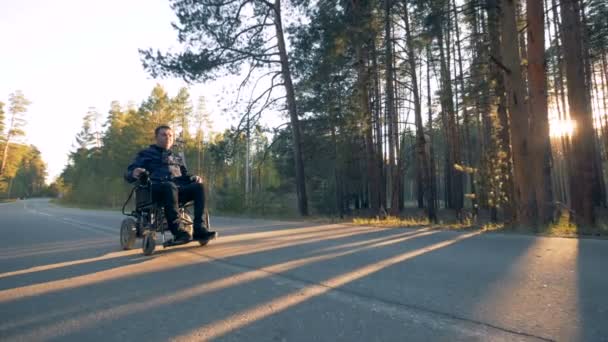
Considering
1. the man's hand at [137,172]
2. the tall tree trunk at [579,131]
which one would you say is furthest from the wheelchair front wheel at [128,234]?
the tall tree trunk at [579,131]

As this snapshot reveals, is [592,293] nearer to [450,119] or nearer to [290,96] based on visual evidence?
[290,96]

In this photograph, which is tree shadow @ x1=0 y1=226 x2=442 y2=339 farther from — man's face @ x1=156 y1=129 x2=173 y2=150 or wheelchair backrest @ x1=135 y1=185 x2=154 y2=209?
man's face @ x1=156 y1=129 x2=173 y2=150

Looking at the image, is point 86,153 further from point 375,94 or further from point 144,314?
point 144,314

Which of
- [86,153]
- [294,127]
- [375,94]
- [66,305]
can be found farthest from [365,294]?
[86,153]

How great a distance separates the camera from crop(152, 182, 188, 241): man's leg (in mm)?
4641

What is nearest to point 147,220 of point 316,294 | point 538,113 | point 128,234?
point 128,234

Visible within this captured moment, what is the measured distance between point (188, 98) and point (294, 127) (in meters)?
29.9

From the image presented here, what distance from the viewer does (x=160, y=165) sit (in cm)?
495

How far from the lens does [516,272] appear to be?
10.9 feet

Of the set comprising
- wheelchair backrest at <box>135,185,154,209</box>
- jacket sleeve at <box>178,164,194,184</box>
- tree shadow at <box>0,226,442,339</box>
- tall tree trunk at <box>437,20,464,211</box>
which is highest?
tall tree trunk at <box>437,20,464,211</box>

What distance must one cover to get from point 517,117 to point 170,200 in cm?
787

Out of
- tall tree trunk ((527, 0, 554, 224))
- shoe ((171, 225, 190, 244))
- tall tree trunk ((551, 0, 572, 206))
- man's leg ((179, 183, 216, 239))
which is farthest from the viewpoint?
tall tree trunk ((551, 0, 572, 206))

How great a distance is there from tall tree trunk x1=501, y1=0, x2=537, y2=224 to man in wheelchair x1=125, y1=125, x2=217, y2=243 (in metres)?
7.08

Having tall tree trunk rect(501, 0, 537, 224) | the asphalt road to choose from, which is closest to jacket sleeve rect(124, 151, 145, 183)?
the asphalt road
